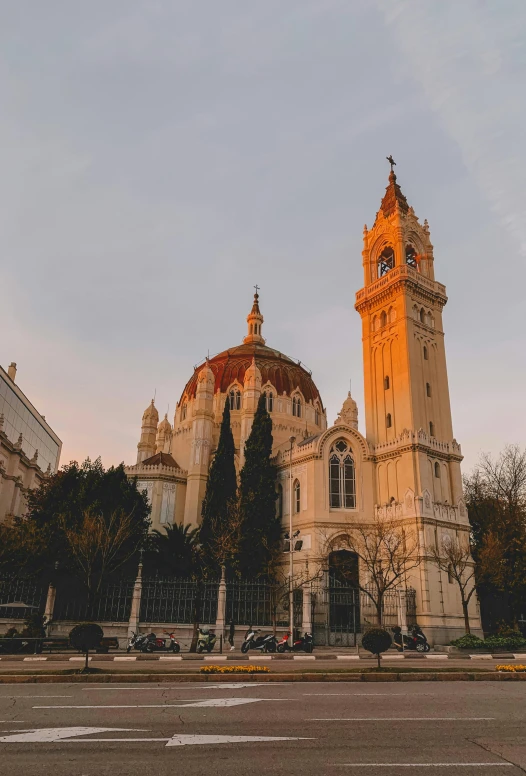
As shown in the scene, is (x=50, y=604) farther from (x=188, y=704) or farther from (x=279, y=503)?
(x=279, y=503)

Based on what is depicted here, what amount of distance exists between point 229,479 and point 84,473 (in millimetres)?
11256

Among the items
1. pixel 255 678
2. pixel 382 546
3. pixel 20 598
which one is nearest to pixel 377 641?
pixel 255 678

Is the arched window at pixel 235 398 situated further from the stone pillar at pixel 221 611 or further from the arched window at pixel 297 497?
the stone pillar at pixel 221 611

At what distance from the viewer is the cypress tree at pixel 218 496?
37656 mm

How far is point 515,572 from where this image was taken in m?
35.7

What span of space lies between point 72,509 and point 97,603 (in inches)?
216

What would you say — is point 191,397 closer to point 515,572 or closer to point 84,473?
point 84,473

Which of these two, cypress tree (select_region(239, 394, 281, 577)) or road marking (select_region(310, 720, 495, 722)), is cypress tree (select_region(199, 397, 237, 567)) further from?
road marking (select_region(310, 720, 495, 722))

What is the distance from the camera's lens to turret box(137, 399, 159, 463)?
57375mm

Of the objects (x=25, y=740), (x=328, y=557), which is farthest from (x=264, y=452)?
(x=25, y=740)

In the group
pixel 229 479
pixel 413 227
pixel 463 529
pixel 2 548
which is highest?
pixel 413 227

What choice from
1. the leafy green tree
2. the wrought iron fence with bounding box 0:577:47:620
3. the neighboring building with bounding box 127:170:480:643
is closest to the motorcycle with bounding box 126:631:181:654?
the wrought iron fence with bounding box 0:577:47:620

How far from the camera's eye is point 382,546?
116 feet

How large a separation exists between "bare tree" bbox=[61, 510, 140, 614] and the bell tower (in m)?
17.5
